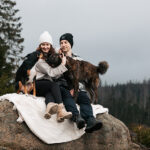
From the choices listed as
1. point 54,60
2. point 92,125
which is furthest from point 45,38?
point 92,125

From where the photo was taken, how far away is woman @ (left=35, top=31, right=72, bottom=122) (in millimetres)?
5906

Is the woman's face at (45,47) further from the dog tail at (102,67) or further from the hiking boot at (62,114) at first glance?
the dog tail at (102,67)

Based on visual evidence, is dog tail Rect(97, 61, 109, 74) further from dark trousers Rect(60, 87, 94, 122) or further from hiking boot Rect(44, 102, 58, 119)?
hiking boot Rect(44, 102, 58, 119)

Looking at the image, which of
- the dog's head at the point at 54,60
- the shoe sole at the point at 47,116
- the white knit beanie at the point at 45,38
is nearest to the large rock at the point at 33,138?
the shoe sole at the point at 47,116

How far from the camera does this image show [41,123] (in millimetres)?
5988

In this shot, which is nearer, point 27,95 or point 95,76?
point 27,95

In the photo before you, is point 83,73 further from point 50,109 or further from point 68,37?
point 50,109

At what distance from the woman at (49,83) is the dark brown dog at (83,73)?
0.16 m

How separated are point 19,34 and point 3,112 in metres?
23.9

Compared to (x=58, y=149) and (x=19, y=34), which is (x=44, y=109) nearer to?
(x=58, y=149)

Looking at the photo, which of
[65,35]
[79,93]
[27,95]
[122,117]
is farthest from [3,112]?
[122,117]

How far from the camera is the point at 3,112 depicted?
609 cm

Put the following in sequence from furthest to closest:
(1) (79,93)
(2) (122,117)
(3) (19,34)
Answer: (2) (122,117) → (3) (19,34) → (1) (79,93)

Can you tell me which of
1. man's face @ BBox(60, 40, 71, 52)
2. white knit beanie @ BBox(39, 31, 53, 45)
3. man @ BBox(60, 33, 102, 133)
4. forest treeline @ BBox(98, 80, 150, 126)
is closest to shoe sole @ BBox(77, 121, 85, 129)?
man @ BBox(60, 33, 102, 133)
